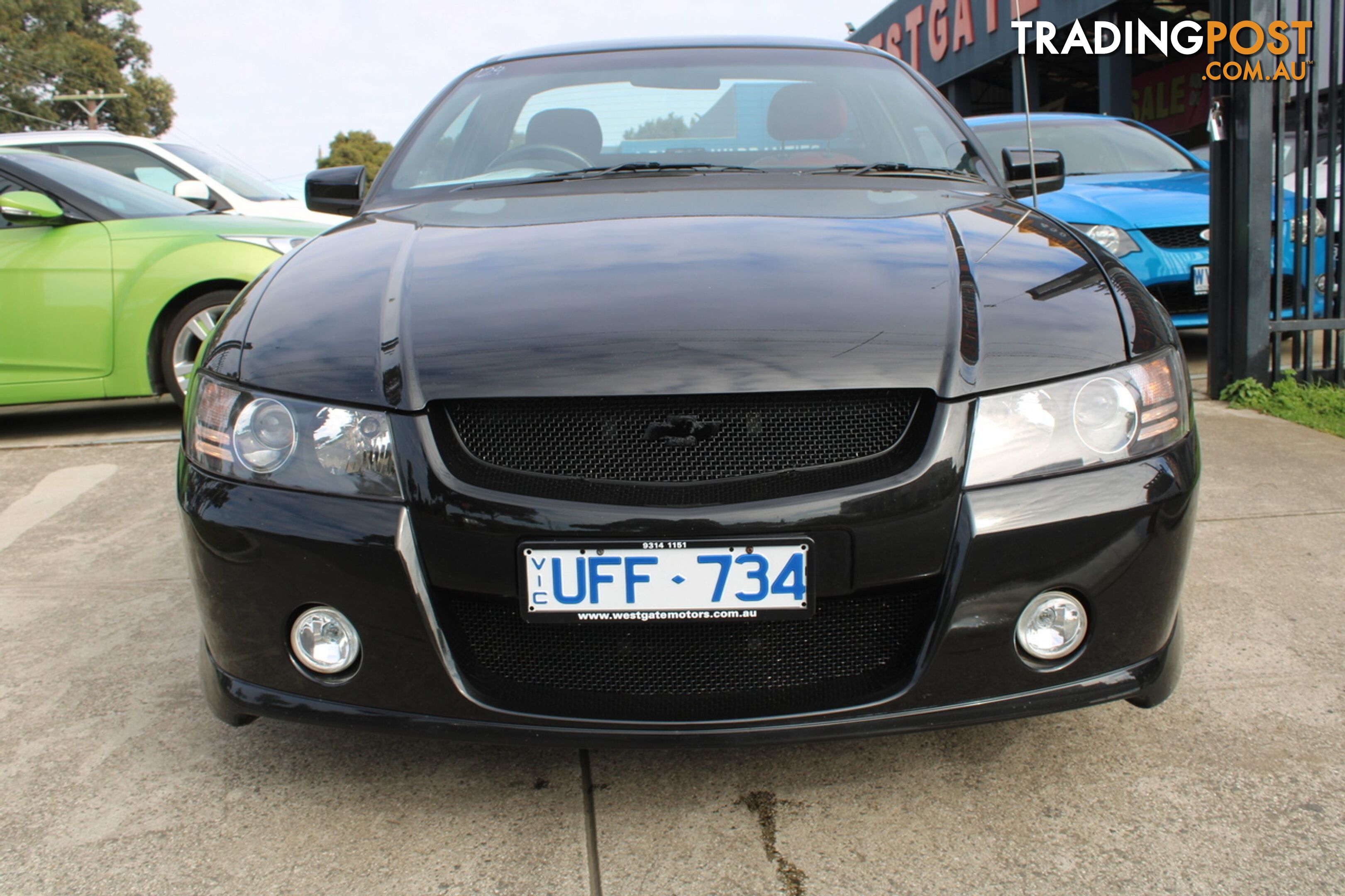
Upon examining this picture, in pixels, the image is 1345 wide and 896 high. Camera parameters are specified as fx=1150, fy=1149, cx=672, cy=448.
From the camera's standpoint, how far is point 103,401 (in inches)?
253

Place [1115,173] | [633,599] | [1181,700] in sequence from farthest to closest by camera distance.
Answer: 1. [1115,173]
2. [1181,700]
3. [633,599]

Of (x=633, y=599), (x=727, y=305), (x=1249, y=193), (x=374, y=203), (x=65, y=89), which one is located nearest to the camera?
(x=633, y=599)

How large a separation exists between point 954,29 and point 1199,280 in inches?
629

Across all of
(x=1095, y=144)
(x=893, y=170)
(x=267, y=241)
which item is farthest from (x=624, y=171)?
(x=1095, y=144)

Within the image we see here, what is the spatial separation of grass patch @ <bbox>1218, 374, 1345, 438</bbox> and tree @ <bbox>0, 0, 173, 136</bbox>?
4627 cm

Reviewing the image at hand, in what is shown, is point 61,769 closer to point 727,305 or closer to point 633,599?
point 633,599

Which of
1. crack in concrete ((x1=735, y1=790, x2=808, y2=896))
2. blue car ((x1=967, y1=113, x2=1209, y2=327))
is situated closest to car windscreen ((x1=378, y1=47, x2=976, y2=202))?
crack in concrete ((x1=735, y1=790, x2=808, y2=896))

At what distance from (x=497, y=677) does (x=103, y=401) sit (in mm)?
5584

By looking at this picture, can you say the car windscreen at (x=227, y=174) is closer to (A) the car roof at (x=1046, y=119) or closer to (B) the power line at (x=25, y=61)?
(A) the car roof at (x=1046, y=119)


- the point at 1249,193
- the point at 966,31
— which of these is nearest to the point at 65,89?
the point at 966,31

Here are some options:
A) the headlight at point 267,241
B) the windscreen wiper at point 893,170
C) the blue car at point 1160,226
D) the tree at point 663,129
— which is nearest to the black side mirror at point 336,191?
Answer: the tree at point 663,129

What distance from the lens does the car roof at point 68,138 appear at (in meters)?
7.05

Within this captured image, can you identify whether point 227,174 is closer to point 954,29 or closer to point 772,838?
point 772,838

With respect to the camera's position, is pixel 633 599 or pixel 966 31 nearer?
pixel 633 599
